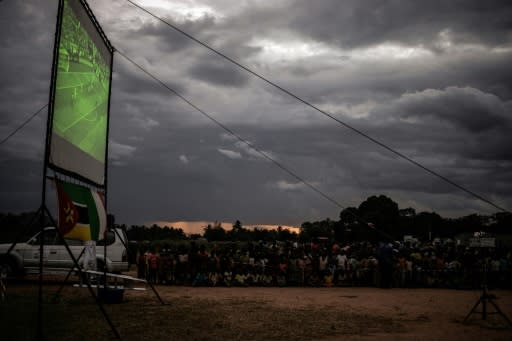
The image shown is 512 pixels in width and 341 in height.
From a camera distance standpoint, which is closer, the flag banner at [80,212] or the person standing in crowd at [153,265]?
the flag banner at [80,212]

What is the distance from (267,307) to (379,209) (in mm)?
64507

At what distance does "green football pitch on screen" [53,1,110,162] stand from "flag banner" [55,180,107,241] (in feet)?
3.08

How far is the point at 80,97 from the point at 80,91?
12 centimetres

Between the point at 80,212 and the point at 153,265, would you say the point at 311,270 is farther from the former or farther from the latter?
the point at 80,212

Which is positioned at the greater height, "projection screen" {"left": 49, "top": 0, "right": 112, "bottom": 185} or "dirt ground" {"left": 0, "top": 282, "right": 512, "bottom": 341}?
"projection screen" {"left": 49, "top": 0, "right": 112, "bottom": 185}

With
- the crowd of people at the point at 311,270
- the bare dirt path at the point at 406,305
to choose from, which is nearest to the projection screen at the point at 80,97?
the bare dirt path at the point at 406,305

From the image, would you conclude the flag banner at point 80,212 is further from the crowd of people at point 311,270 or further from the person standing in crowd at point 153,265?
the crowd of people at point 311,270

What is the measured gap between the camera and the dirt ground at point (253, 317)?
855 centimetres

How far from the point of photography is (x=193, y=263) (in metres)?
19.2

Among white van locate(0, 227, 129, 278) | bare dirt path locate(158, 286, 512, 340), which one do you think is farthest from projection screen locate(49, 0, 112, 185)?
white van locate(0, 227, 129, 278)

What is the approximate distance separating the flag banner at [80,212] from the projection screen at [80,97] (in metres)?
0.38

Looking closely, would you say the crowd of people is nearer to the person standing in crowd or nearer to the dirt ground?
the person standing in crowd

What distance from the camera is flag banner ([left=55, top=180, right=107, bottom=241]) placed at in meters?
8.63

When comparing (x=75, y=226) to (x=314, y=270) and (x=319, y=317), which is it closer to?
(x=319, y=317)
